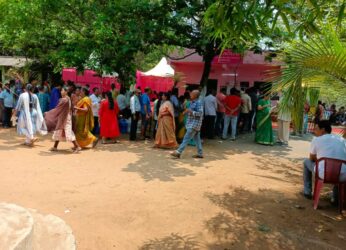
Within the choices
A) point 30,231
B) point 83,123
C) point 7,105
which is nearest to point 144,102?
point 83,123

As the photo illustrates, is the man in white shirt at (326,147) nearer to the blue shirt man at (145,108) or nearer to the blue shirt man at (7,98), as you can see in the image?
the blue shirt man at (145,108)

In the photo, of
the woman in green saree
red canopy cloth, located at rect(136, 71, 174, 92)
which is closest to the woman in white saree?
the woman in green saree

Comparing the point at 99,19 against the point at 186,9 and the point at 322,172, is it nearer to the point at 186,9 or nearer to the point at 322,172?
the point at 186,9

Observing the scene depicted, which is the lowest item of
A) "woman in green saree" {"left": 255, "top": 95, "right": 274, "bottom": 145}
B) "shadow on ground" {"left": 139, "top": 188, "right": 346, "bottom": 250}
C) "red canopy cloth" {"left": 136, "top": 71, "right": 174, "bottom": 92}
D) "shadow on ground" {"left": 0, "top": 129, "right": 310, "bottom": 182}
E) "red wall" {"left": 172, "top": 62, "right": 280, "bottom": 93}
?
"shadow on ground" {"left": 139, "top": 188, "right": 346, "bottom": 250}

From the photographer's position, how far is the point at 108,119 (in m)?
10.1

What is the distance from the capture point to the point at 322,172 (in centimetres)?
520

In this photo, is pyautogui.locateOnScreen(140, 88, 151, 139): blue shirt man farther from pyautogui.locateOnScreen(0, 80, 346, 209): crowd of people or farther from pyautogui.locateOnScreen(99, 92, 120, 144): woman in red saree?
pyautogui.locateOnScreen(99, 92, 120, 144): woman in red saree

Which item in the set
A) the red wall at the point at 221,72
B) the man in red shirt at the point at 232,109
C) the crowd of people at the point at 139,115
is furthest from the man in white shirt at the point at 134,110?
the red wall at the point at 221,72

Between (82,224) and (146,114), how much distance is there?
654 cm

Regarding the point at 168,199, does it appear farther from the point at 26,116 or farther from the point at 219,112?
the point at 219,112

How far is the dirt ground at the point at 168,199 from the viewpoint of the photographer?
4215 mm

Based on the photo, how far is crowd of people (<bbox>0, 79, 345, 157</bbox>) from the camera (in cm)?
851

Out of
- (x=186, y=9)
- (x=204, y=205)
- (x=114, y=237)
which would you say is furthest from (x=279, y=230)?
(x=186, y=9)

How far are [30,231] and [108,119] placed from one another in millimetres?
7268
